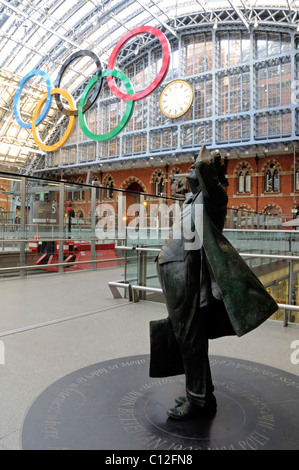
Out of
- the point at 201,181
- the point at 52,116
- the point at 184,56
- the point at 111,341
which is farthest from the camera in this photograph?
the point at 52,116

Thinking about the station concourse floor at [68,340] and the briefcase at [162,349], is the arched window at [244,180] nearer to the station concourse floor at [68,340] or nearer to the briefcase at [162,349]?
the station concourse floor at [68,340]

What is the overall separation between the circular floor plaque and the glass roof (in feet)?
68.7

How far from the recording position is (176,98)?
76.9 ft

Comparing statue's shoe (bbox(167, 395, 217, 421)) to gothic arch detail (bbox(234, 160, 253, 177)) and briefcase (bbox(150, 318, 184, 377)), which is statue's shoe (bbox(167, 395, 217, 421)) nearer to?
briefcase (bbox(150, 318, 184, 377))

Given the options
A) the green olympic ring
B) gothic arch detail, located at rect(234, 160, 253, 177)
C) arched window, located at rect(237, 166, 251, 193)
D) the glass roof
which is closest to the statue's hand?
the green olympic ring

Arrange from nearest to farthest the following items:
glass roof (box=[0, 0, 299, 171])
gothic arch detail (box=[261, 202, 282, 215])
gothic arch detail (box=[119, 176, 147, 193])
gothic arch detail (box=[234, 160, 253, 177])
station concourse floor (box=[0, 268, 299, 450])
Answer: station concourse floor (box=[0, 268, 299, 450]) → glass roof (box=[0, 0, 299, 171]) → gothic arch detail (box=[261, 202, 282, 215]) → gothic arch detail (box=[234, 160, 253, 177]) → gothic arch detail (box=[119, 176, 147, 193])

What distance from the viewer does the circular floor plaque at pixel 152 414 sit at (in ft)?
5.39

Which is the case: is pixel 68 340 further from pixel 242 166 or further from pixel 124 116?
pixel 242 166

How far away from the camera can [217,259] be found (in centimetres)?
174

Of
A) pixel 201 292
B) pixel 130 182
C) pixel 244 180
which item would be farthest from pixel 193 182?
pixel 130 182

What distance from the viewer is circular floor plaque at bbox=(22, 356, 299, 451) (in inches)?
64.7

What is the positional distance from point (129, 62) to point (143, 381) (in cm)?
2889
